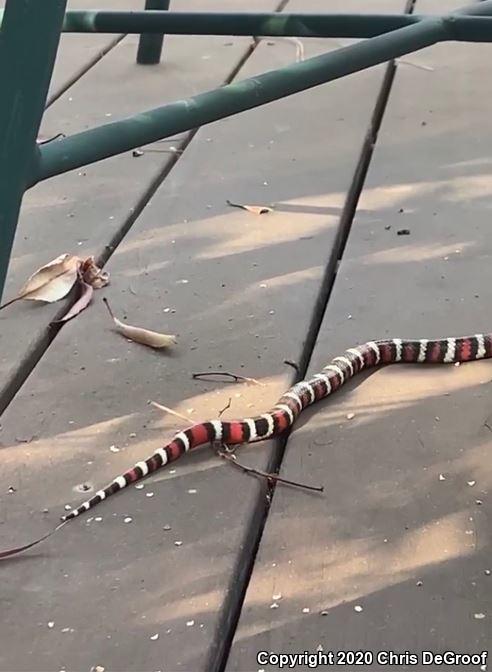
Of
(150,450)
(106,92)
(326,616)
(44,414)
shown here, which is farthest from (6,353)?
(106,92)

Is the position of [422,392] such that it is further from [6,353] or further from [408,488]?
[6,353]

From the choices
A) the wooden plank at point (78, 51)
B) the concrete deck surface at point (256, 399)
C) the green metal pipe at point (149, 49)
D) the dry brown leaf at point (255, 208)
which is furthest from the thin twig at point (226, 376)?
the green metal pipe at point (149, 49)

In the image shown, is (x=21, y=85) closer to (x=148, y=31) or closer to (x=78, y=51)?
(x=148, y=31)

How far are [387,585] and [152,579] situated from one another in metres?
0.33

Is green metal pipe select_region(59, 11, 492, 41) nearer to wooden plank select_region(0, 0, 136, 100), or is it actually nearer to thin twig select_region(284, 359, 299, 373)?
thin twig select_region(284, 359, 299, 373)

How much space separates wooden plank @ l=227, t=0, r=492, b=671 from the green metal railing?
20.1 inches

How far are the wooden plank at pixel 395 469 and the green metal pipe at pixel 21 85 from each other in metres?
0.59

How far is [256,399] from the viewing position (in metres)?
2.09

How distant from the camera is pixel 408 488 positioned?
71.7 inches

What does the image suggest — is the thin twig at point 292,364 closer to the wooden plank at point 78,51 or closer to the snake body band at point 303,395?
the snake body band at point 303,395

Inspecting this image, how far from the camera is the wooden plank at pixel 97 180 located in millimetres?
2348

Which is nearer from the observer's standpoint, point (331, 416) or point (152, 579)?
point (152, 579)

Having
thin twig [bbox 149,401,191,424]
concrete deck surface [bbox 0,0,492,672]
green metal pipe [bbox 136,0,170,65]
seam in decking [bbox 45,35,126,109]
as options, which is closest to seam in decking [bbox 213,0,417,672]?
concrete deck surface [bbox 0,0,492,672]

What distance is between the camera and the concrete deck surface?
1.57 meters
